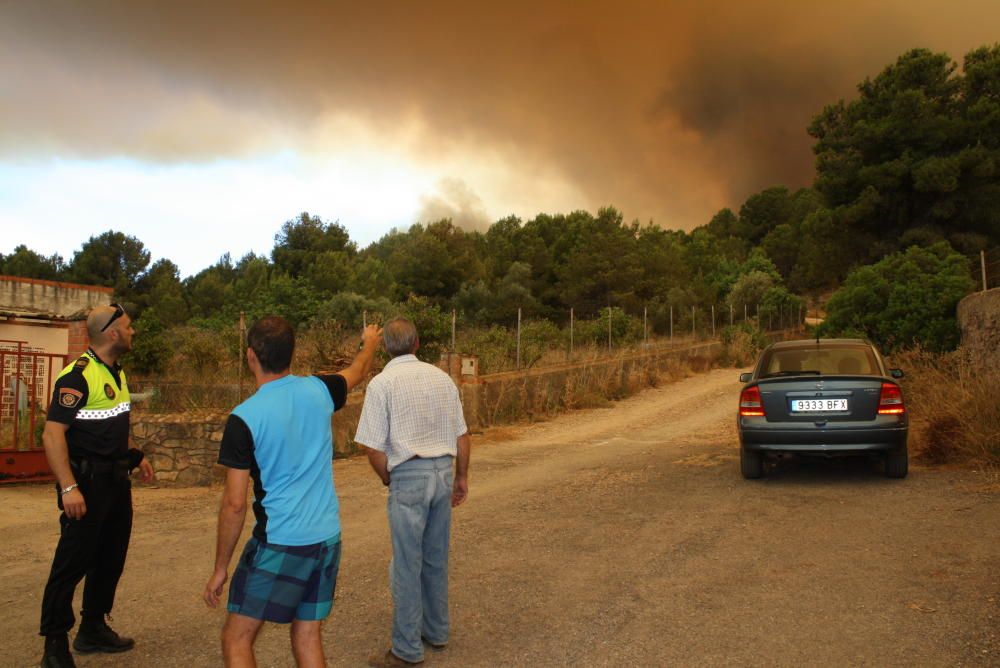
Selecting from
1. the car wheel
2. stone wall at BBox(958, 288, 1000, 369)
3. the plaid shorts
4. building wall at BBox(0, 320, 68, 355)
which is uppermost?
building wall at BBox(0, 320, 68, 355)

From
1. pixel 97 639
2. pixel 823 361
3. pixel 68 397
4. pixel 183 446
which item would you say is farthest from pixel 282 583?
pixel 823 361

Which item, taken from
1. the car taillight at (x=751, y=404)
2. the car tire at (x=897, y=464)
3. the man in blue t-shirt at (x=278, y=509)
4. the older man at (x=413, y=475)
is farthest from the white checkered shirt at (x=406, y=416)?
the car tire at (x=897, y=464)

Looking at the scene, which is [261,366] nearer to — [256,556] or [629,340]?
[256,556]

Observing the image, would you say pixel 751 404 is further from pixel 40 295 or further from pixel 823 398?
pixel 40 295

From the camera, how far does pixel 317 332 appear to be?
19094 millimetres

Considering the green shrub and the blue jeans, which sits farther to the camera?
the green shrub

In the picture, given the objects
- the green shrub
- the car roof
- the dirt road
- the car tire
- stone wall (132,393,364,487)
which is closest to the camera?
the dirt road

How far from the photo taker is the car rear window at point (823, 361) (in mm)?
8578

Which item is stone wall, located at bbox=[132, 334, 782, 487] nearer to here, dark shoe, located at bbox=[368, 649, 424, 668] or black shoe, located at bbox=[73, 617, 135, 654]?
black shoe, located at bbox=[73, 617, 135, 654]

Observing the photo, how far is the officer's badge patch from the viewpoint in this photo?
395 cm

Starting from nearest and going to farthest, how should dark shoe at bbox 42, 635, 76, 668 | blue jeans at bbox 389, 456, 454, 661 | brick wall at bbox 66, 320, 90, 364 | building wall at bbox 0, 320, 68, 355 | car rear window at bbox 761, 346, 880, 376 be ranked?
dark shoe at bbox 42, 635, 76, 668, blue jeans at bbox 389, 456, 454, 661, car rear window at bbox 761, 346, 880, 376, building wall at bbox 0, 320, 68, 355, brick wall at bbox 66, 320, 90, 364

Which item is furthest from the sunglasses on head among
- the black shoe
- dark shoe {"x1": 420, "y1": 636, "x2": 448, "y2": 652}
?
dark shoe {"x1": 420, "y1": 636, "x2": 448, "y2": 652}

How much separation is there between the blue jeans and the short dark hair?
3.42 feet

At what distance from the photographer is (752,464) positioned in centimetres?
873
